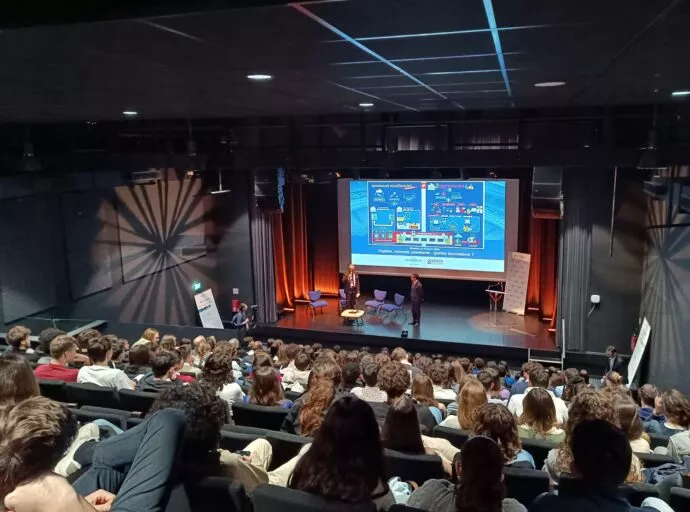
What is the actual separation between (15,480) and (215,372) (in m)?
2.71

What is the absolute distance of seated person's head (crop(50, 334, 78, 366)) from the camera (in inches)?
186

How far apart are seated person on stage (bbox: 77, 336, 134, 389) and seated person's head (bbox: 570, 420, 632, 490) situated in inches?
140

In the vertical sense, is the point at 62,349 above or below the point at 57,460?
below

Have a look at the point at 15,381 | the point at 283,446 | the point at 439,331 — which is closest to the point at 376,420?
Answer: the point at 283,446

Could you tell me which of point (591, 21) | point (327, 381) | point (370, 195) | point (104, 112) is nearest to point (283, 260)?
point (370, 195)

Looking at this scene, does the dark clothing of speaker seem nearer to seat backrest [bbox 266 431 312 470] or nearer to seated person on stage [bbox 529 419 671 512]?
seat backrest [bbox 266 431 312 470]

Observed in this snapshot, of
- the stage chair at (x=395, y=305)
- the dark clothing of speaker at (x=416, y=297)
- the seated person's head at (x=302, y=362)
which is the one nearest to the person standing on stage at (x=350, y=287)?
the stage chair at (x=395, y=305)

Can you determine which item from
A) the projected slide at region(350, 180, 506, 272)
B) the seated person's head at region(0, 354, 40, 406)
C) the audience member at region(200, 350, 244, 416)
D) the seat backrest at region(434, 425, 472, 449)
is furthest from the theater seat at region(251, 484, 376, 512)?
the projected slide at region(350, 180, 506, 272)

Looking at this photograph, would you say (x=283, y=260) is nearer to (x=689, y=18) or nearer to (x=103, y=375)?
(x=103, y=375)

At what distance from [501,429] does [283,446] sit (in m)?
1.12

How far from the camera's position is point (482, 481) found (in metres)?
2.02

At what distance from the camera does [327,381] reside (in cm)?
345

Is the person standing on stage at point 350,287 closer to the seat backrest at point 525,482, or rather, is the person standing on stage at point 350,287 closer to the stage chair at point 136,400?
the stage chair at point 136,400

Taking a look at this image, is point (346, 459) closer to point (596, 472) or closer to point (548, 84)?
point (596, 472)
